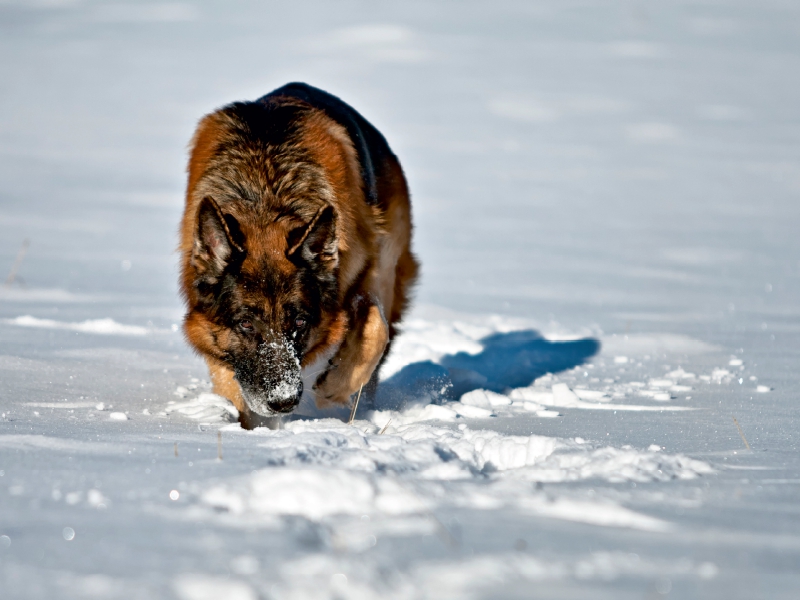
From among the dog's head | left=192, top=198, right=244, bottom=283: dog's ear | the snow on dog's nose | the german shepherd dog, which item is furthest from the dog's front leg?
left=192, top=198, right=244, bottom=283: dog's ear

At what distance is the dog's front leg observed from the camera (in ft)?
16.7

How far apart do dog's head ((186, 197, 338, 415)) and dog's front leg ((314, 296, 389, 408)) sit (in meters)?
0.59

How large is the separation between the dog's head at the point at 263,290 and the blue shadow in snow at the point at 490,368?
3.54ft

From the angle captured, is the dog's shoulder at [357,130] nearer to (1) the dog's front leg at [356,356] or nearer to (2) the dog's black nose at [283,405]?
(1) the dog's front leg at [356,356]

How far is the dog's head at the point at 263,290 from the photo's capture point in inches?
164

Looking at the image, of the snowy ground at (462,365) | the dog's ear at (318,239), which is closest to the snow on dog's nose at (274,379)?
the snowy ground at (462,365)

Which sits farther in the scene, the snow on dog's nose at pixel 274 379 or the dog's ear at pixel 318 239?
the dog's ear at pixel 318 239

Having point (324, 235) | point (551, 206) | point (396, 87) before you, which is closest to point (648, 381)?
point (324, 235)

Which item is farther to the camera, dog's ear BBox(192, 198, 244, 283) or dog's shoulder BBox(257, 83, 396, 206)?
dog's shoulder BBox(257, 83, 396, 206)

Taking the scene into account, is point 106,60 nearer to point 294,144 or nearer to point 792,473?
point 294,144

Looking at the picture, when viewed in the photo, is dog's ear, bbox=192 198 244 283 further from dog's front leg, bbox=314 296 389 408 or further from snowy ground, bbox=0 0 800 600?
dog's front leg, bbox=314 296 389 408

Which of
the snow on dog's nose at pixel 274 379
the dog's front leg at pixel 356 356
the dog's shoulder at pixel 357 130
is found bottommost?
the dog's front leg at pixel 356 356

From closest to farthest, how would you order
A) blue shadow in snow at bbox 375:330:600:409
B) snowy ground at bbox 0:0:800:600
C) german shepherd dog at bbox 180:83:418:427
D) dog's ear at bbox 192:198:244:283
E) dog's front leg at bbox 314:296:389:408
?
snowy ground at bbox 0:0:800:600, dog's ear at bbox 192:198:244:283, german shepherd dog at bbox 180:83:418:427, dog's front leg at bbox 314:296:389:408, blue shadow in snow at bbox 375:330:600:409

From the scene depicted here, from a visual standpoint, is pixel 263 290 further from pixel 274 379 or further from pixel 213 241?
pixel 274 379
